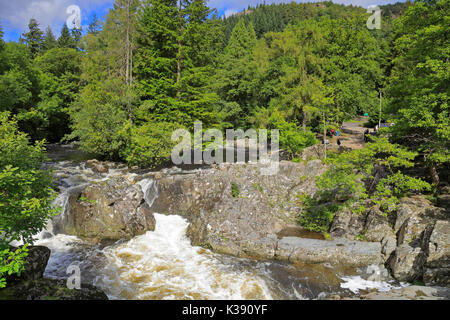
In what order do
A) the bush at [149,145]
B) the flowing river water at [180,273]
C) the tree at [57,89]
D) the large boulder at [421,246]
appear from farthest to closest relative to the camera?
the tree at [57,89], the bush at [149,145], the large boulder at [421,246], the flowing river water at [180,273]

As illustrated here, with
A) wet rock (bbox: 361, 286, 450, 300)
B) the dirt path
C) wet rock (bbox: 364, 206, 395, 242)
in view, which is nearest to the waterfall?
wet rock (bbox: 364, 206, 395, 242)

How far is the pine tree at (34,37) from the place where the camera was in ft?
179

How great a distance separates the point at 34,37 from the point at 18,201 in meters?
65.8

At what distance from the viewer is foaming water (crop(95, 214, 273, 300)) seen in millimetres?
9547

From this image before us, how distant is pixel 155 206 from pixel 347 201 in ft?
35.9

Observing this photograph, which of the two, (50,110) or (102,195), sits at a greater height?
(50,110)

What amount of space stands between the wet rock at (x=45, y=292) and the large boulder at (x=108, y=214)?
16.4 feet

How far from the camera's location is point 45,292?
7.87 m

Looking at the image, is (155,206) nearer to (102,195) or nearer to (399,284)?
(102,195)

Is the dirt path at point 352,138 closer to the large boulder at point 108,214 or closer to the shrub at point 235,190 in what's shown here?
the shrub at point 235,190

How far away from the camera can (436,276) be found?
9680 mm

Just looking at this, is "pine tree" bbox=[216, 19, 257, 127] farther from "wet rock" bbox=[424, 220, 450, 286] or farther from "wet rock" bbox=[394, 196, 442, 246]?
"wet rock" bbox=[424, 220, 450, 286]

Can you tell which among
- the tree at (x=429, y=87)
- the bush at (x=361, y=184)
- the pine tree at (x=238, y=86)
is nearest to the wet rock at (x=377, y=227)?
the bush at (x=361, y=184)
